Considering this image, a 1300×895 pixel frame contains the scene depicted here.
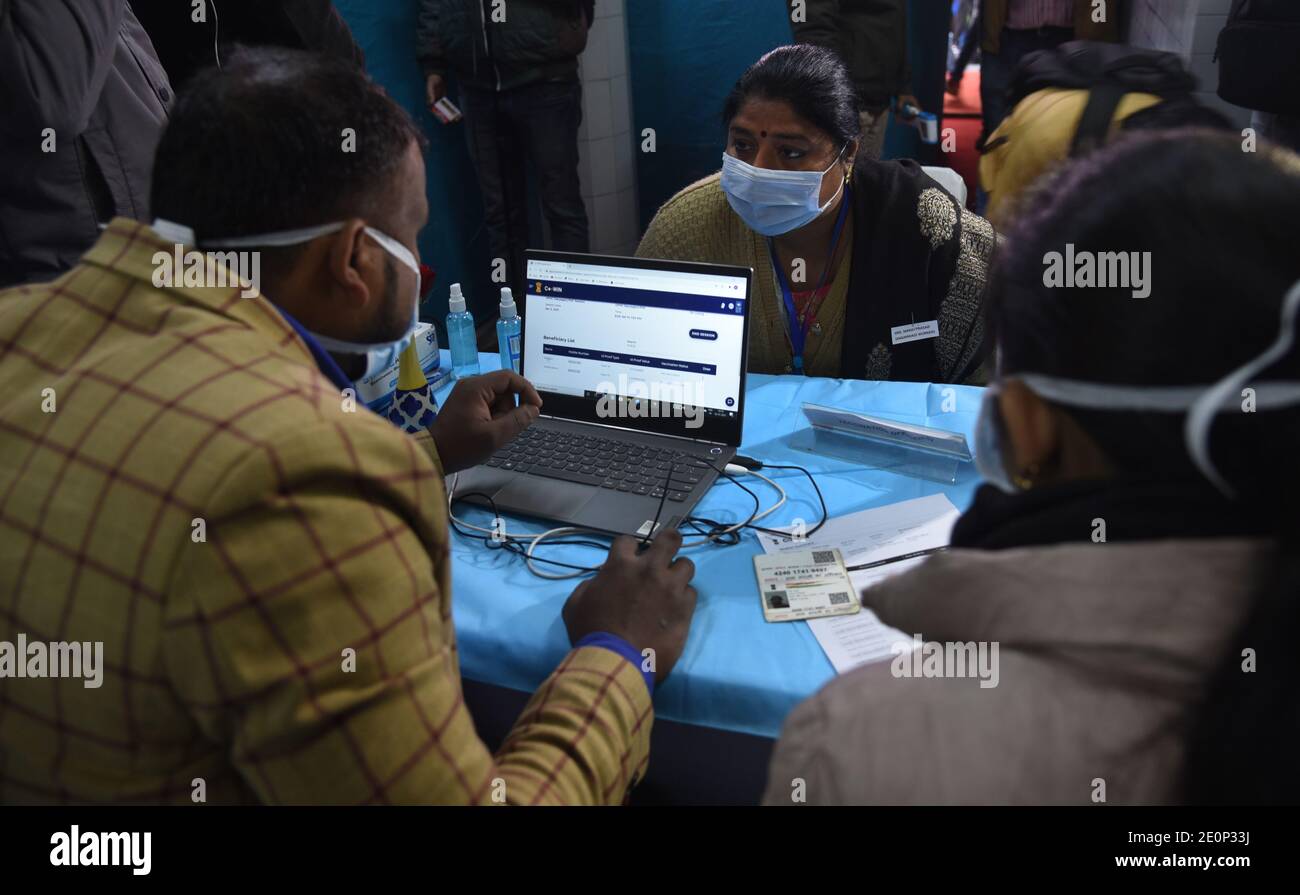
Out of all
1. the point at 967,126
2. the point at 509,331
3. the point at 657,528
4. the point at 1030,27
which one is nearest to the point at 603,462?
the point at 657,528

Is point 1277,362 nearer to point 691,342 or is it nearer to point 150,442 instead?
point 150,442

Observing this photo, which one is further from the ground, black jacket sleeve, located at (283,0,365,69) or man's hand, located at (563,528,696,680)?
black jacket sleeve, located at (283,0,365,69)

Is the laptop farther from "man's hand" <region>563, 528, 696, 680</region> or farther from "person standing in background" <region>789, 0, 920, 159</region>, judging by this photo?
"person standing in background" <region>789, 0, 920, 159</region>

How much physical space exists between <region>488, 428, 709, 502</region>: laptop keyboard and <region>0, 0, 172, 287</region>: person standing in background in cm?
75

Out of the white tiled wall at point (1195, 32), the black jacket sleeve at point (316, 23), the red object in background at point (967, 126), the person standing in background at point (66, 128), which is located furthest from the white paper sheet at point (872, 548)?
the red object in background at point (967, 126)

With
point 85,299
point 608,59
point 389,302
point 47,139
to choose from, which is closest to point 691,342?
point 389,302

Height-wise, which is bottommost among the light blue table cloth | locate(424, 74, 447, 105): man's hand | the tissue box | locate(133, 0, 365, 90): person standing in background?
the light blue table cloth

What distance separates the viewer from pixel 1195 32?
11.0 ft

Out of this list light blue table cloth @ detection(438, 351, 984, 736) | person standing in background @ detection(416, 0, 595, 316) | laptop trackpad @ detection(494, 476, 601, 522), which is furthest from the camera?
person standing in background @ detection(416, 0, 595, 316)

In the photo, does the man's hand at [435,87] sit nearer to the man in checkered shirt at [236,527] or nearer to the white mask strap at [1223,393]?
the man in checkered shirt at [236,527]

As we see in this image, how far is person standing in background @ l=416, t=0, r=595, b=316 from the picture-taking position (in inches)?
137

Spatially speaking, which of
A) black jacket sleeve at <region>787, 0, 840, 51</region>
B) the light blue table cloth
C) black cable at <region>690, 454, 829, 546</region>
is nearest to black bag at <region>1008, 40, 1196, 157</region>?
the light blue table cloth

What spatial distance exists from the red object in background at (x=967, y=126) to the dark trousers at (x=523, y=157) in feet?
6.22
